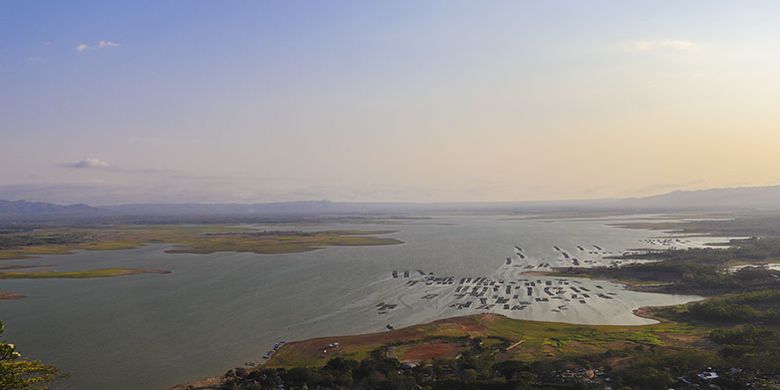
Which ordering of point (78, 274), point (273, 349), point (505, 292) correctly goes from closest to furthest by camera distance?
point (273, 349)
point (505, 292)
point (78, 274)

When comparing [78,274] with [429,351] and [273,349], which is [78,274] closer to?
[273,349]

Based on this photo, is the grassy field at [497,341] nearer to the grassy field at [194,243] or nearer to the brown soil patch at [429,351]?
the brown soil patch at [429,351]

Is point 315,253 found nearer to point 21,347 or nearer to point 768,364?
point 21,347

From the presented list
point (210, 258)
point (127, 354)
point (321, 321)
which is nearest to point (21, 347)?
point (127, 354)

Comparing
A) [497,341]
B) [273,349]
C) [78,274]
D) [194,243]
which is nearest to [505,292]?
[497,341]

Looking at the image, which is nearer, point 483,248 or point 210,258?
point 210,258

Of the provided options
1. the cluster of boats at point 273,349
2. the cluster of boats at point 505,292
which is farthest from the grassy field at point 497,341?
the cluster of boats at point 505,292
